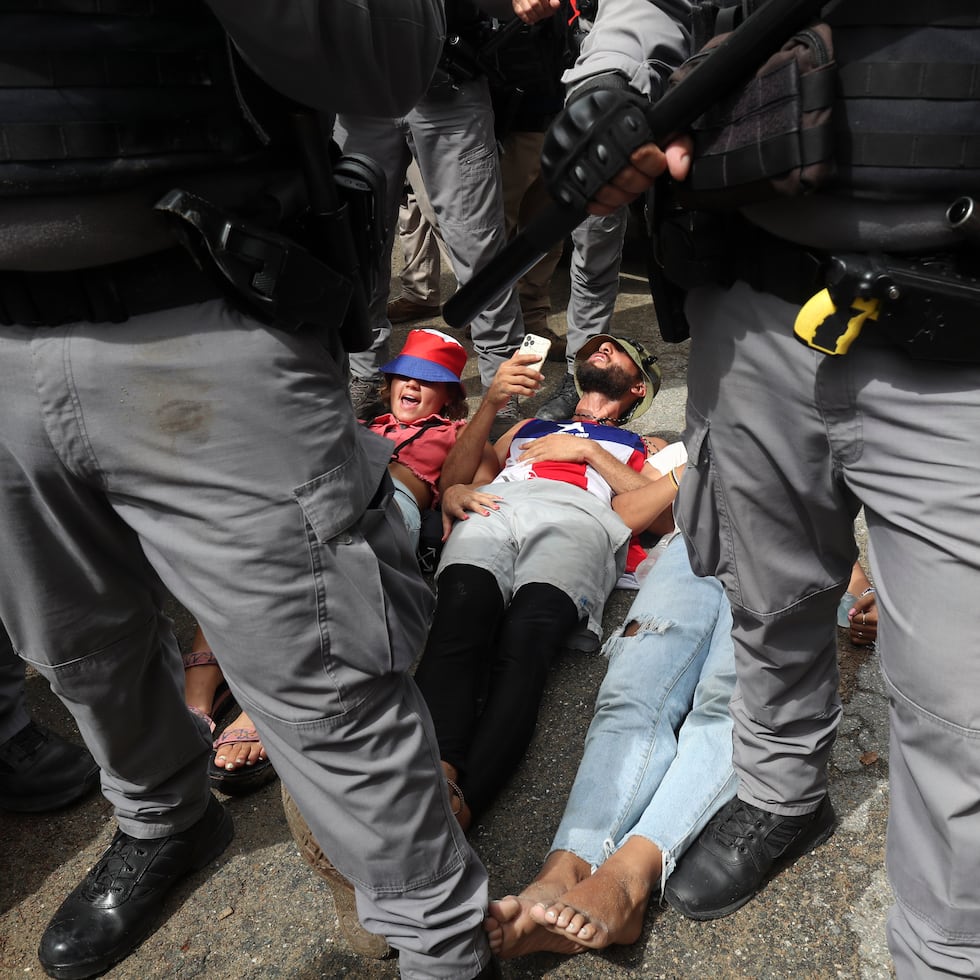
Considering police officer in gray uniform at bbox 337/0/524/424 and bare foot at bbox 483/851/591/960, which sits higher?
police officer in gray uniform at bbox 337/0/524/424

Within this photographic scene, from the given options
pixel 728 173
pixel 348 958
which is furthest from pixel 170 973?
pixel 728 173

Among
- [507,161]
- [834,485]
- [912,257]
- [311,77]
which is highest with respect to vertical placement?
[311,77]

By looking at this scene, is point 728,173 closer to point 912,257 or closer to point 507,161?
point 912,257

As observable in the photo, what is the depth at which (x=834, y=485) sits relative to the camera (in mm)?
1330

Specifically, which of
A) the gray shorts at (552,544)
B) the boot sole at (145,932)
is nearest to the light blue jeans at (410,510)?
the gray shorts at (552,544)

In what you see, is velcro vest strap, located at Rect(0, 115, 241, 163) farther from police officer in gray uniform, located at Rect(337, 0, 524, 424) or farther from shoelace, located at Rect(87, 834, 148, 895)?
police officer in gray uniform, located at Rect(337, 0, 524, 424)

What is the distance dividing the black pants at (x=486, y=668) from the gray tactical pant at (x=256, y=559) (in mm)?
503

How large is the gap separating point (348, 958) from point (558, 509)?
138 centimetres

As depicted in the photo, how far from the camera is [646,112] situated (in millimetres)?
1253

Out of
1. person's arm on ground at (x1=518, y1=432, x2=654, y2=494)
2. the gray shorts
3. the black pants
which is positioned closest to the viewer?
the black pants

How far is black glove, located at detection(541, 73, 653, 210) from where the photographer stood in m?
1.25

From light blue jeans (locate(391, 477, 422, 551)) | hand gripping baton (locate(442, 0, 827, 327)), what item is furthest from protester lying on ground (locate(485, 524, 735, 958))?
hand gripping baton (locate(442, 0, 827, 327))

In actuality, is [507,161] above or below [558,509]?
above

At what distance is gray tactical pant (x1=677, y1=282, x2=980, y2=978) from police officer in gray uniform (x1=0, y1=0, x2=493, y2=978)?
543 mm
